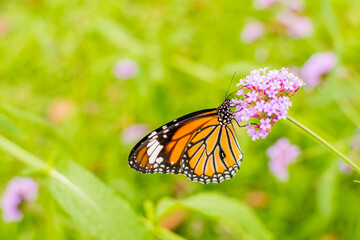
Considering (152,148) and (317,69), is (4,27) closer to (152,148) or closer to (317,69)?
(152,148)

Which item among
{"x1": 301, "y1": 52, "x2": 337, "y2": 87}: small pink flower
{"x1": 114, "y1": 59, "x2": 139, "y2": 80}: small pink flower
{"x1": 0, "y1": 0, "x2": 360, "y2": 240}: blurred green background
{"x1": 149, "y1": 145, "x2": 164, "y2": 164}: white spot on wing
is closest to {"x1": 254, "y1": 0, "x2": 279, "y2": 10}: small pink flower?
{"x1": 0, "y1": 0, "x2": 360, "y2": 240}: blurred green background

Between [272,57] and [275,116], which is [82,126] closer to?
[272,57]

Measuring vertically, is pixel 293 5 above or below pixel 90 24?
above

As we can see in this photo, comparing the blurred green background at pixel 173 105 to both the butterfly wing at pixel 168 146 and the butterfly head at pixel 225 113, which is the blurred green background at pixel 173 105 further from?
the butterfly head at pixel 225 113

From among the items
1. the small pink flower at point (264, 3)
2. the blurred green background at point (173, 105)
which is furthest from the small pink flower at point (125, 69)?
the small pink flower at point (264, 3)

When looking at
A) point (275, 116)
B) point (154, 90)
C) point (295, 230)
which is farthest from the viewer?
point (154, 90)

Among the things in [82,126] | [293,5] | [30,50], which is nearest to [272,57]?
[293,5]

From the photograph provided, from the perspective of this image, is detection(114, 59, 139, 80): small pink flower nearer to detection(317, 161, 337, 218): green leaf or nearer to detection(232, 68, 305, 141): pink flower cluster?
detection(317, 161, 337, 218): green leaf
